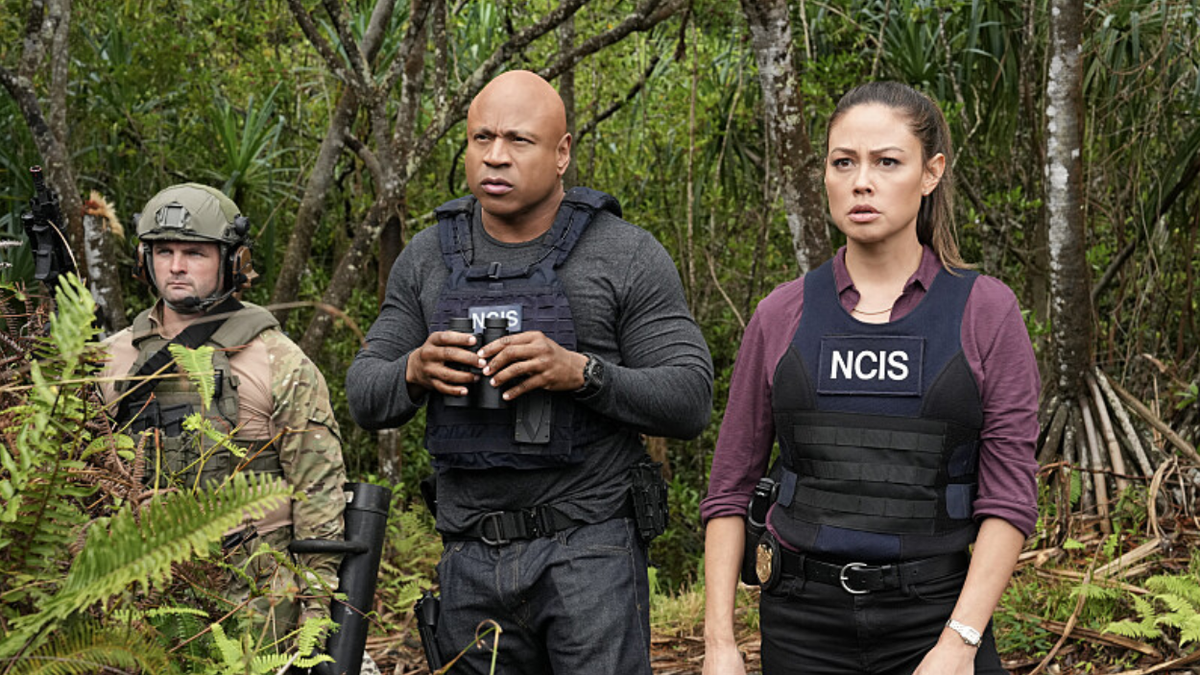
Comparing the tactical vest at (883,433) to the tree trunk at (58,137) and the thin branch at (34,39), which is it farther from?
the thin branch at (34,39)

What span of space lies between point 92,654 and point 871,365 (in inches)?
54.8

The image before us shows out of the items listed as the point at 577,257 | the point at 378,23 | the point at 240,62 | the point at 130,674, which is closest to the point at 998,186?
the point at 378,23

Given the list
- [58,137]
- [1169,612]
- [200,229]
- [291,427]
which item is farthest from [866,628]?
[58,137]

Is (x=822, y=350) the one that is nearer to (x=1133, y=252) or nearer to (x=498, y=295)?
(x=498, y=295)

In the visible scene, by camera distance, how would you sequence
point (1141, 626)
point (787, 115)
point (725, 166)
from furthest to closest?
point (725, 166) → point (787, 115) → point (1141, 626)

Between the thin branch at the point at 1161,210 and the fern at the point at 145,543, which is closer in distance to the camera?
the fern at the point at 145,543

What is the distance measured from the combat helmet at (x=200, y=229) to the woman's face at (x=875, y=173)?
170 cm

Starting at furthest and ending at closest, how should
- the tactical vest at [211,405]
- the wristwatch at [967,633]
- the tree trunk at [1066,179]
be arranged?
the tree trunk at [1066,179] → the tactical vest at [211,405] → the wristwatch at [967,633]

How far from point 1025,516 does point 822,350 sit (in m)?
0.43

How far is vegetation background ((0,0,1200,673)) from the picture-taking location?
4.71 metres

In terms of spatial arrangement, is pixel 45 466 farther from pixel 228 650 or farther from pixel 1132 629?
pixel 1132 629

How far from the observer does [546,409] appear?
7.95 ft

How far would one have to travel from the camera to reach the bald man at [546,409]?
2.47 m

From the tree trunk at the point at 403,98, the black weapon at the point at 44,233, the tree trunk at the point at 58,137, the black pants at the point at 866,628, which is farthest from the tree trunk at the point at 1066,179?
the tree trunk at the point at 58,137
